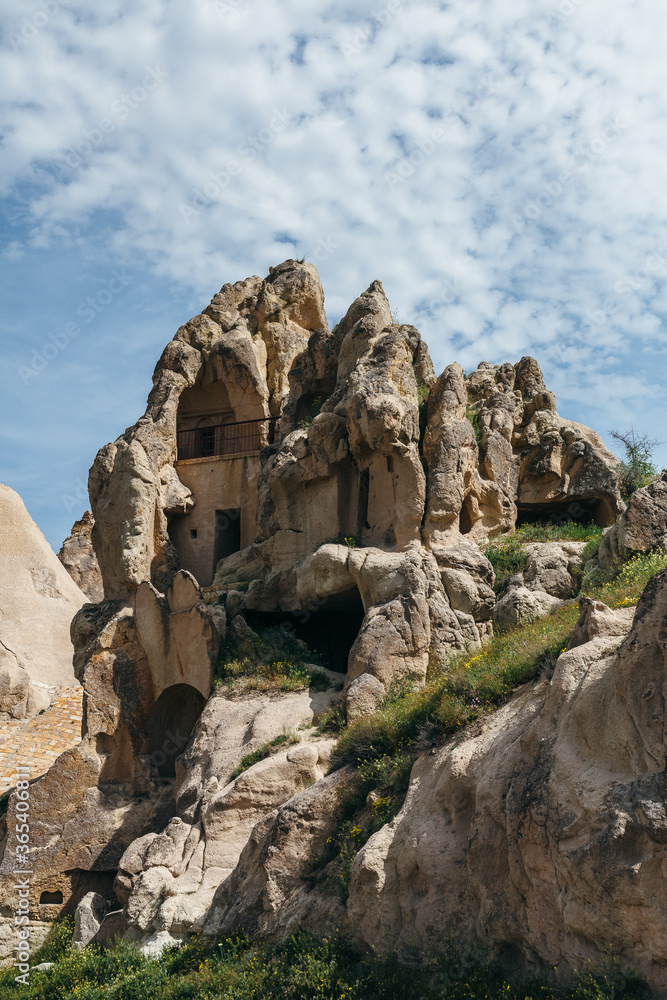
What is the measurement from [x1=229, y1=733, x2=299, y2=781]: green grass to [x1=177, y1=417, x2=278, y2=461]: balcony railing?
11005mm

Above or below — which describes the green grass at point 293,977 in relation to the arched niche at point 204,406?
below

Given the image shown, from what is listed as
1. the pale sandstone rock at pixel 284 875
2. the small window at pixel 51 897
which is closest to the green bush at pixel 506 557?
the pale sandstone rock at pixel 284 875

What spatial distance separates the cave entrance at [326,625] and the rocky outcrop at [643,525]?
6235 mm

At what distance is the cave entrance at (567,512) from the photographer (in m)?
23.1

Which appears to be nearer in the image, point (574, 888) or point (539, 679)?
point (574, 888)

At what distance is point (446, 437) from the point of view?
19.5 metres

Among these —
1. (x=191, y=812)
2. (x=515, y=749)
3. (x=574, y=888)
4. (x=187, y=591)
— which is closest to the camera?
(x=574, y=888)

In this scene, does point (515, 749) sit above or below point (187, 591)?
below

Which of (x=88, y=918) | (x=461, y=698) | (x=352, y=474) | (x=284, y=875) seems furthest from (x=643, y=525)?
(x=88, y=918)

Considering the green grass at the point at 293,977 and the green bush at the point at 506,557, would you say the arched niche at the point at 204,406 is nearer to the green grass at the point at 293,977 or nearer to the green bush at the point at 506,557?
the green bush at the point at 506,557

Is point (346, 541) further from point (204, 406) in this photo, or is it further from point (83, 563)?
point (83, 563)

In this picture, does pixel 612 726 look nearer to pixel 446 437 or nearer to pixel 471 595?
pixel 471 595

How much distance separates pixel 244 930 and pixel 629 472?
16281 millimetres

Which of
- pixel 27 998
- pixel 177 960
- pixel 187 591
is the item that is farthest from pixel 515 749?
pixel 187 591
